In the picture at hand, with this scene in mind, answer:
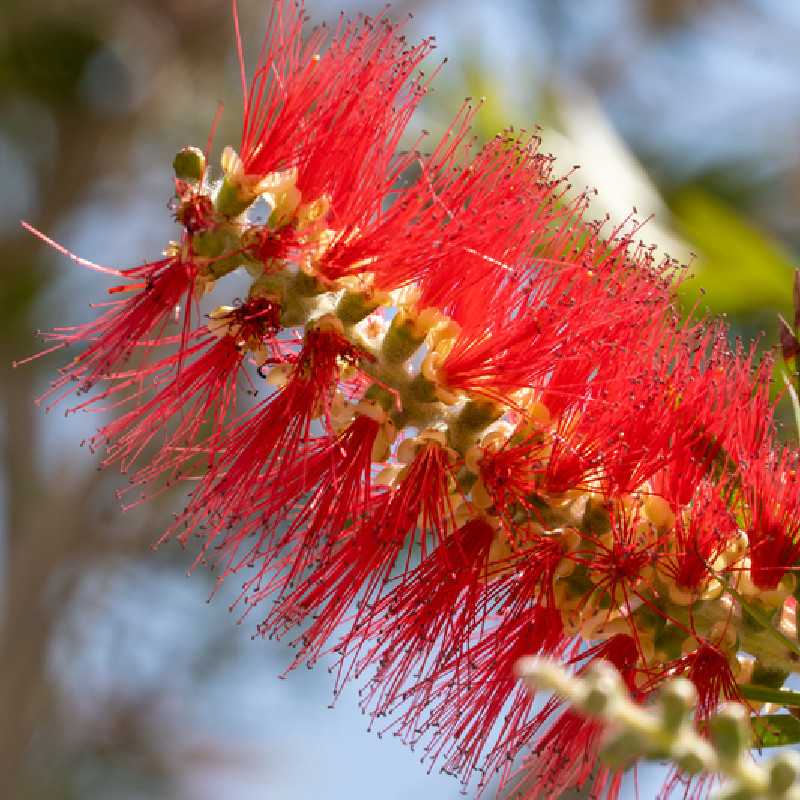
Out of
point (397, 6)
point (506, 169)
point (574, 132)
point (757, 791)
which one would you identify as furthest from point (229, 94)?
point (757, 791)

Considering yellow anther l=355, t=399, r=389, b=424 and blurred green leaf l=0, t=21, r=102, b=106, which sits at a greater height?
blurred green leaf l=0, t=21, r=102, b=106

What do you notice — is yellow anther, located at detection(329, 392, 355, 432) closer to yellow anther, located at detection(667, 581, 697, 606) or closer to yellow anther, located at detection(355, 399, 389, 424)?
yellow anther, located at detection(355, 399, 389, 424)

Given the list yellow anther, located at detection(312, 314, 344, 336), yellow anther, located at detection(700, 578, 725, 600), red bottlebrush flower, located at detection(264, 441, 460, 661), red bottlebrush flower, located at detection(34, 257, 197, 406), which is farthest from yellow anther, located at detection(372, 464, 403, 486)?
yellow anther, located at detection(700, 578, 725, 600)

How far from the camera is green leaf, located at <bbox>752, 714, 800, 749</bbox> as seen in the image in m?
1.55

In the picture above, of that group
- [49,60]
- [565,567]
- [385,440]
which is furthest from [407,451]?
[49,60]

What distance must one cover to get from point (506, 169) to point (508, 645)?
69 centimetres

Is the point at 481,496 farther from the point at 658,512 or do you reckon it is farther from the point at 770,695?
the point at 770,695

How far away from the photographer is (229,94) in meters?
7.70

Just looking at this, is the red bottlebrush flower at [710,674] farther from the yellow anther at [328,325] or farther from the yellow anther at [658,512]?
the yellow anther at [328,325]

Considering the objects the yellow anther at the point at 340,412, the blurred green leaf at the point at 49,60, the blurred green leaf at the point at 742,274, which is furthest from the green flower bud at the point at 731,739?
the blurred green leaf at the point at 49,60

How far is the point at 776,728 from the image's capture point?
1553mm

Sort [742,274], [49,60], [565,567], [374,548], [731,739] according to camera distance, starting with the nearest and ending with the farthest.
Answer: [731,739] < [565,567] < [374,548] < [742,274] < [49,60]

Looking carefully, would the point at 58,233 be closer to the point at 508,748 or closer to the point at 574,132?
the point at 574,132

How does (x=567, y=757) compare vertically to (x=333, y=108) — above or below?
below
